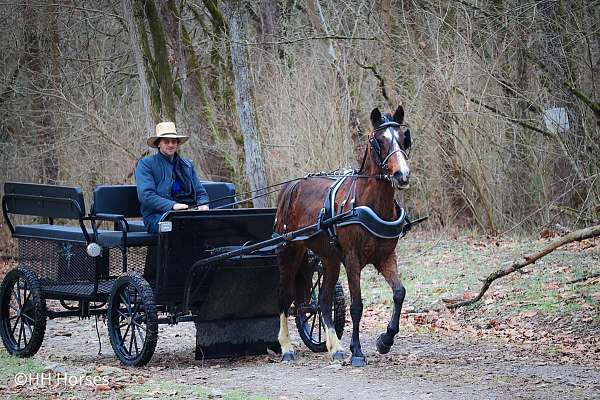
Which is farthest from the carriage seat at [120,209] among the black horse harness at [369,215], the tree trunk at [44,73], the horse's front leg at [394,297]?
the tree trunk at [44,73]

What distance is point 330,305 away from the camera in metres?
9.59

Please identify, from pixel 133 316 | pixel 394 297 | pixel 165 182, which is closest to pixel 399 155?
pixel 394 297

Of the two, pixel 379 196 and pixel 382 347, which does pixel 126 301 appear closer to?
pixel 382 347

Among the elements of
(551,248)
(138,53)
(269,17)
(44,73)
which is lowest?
(551,248)

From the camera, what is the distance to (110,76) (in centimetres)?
2338

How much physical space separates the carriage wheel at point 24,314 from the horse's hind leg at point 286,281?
2.37 metres

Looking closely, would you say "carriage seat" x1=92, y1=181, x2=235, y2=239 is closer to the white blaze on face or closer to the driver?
the driver

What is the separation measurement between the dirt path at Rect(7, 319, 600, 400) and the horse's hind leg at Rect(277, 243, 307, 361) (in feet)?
0.56

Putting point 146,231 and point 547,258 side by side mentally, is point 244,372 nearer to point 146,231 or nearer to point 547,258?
point 146,231

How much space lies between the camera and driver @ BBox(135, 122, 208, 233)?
984 cm

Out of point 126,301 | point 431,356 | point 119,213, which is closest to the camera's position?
point 431,356

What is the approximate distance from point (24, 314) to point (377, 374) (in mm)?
3988

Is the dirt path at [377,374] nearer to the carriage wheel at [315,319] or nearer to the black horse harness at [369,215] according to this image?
the carriage wheel at [315,319]

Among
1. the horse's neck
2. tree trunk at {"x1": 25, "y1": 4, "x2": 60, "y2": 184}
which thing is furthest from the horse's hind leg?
tree trunk at {"x1": 25, "y1": 4, "x2": 60, "y2": 184}
